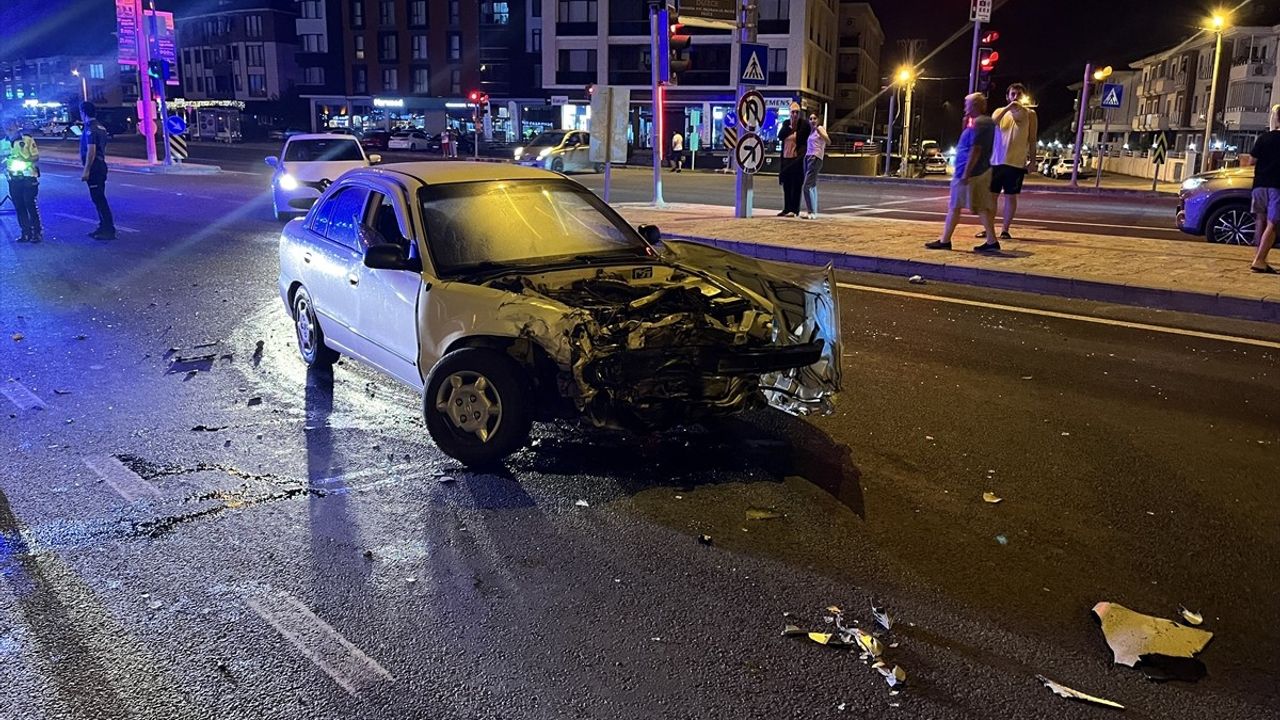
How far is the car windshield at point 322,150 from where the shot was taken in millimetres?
18719

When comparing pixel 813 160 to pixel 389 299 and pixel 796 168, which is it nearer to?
pixel 796 168

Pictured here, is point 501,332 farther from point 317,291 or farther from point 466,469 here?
point 317,291

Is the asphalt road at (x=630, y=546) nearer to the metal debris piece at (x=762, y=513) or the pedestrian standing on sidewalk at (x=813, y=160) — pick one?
the metal debris piece at (x=762, y=513)

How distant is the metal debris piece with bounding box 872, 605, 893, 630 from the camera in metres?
3.49

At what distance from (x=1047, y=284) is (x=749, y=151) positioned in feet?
24.1

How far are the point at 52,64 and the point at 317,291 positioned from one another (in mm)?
134154

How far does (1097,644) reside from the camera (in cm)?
339

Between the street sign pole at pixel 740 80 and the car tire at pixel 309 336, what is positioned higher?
the street sign pole at pixel 740 80

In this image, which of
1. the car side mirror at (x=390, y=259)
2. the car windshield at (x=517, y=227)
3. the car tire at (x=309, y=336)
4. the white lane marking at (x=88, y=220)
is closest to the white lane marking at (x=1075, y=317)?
the car windshield at (x=517, y=227)

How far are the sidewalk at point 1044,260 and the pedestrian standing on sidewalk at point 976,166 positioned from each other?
1.88 ft

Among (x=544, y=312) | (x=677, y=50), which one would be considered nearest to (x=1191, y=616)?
(x=544, y=312)

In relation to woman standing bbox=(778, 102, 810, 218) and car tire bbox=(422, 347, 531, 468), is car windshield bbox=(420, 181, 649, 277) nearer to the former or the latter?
car tire bbox=(422, 347, 531, 468)

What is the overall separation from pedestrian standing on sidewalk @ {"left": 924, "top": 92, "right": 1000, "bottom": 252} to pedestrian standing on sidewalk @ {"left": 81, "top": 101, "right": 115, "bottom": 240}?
39.9 ft

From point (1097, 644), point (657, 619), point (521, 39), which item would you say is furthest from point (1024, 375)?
point (521, 39)
